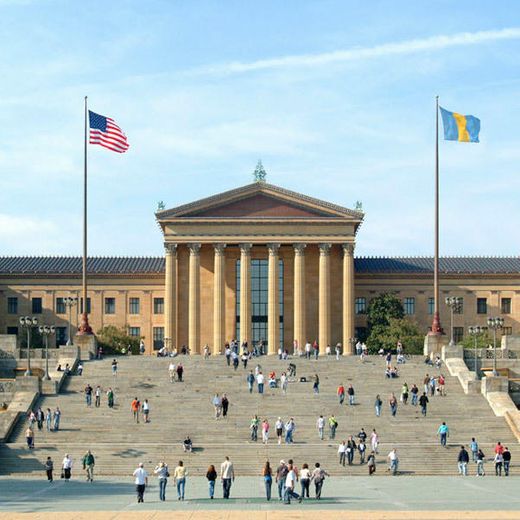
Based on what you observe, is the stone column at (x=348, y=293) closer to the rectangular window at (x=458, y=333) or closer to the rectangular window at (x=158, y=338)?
the rectangular window at (x=458, y=333)

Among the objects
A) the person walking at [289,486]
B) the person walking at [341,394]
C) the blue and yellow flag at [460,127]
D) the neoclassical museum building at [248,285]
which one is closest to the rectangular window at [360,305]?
the neoclassical museum building at [248,285]

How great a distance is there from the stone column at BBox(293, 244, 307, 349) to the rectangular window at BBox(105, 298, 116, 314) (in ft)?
68.4

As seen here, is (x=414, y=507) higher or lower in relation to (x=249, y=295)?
lower

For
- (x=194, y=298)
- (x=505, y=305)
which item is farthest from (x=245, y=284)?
(x=505, y=305)

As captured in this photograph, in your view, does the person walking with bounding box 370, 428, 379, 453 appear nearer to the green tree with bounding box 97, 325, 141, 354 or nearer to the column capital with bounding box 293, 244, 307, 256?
the green tree with bounding box 97, 325, 141, 354

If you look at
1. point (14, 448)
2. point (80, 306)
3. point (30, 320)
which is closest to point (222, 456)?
point (14, 448)

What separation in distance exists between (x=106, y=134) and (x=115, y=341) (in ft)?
97.1

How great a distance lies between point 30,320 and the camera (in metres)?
83.4

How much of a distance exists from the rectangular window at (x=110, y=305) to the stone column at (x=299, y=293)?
20.9 m

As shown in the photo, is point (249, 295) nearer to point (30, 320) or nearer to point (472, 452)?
point (30, 320)

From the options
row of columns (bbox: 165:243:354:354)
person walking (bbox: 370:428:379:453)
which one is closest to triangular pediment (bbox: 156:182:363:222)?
row of columns (bbox: 165:243:354:354)

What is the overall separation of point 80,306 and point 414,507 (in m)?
85.6

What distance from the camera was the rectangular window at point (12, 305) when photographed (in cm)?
12669

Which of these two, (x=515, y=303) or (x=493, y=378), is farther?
(x=515, y=303)
